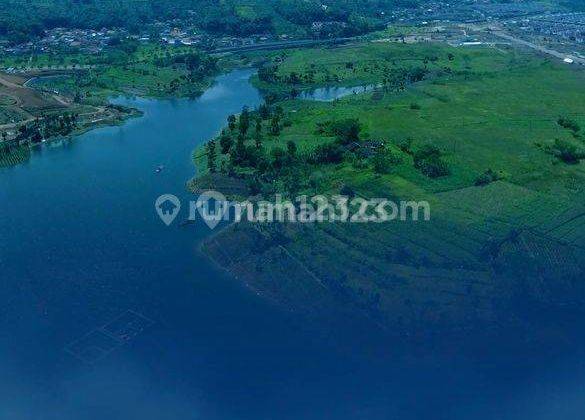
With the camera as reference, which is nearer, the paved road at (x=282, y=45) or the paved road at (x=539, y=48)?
the paved road at (x=539, y=48)

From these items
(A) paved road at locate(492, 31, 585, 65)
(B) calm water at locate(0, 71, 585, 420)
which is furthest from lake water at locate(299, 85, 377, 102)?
(B) calm water at locate(0, 71, 585, 420)

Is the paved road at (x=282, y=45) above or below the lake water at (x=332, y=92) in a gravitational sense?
above

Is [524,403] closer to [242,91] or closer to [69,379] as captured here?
[69,379]

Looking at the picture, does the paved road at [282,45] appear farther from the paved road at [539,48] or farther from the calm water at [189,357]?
the calm water at [189,357]

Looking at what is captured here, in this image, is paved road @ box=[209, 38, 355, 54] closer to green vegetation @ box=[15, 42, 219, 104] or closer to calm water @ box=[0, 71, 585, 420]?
green vegetation @ box=[15, 42, 219, 104]

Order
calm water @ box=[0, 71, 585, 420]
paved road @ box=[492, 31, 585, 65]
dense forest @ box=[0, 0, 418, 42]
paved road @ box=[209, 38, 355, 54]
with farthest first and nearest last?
dense forest @ box=[0, 0, 418, 42] < paved road @ box=[209, 38, 355, 54] < paved road @ box=[492, 31, 585, 65] < calm water @ box=[0, 71, 585, 420]

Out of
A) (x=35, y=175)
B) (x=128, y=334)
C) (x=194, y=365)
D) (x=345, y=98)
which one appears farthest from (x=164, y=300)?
(x=345, y=98)

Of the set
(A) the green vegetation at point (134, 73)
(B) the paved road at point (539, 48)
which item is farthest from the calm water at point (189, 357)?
(B) the paved road at point (539, 48)

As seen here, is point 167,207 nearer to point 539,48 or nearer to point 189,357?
point 189,357
